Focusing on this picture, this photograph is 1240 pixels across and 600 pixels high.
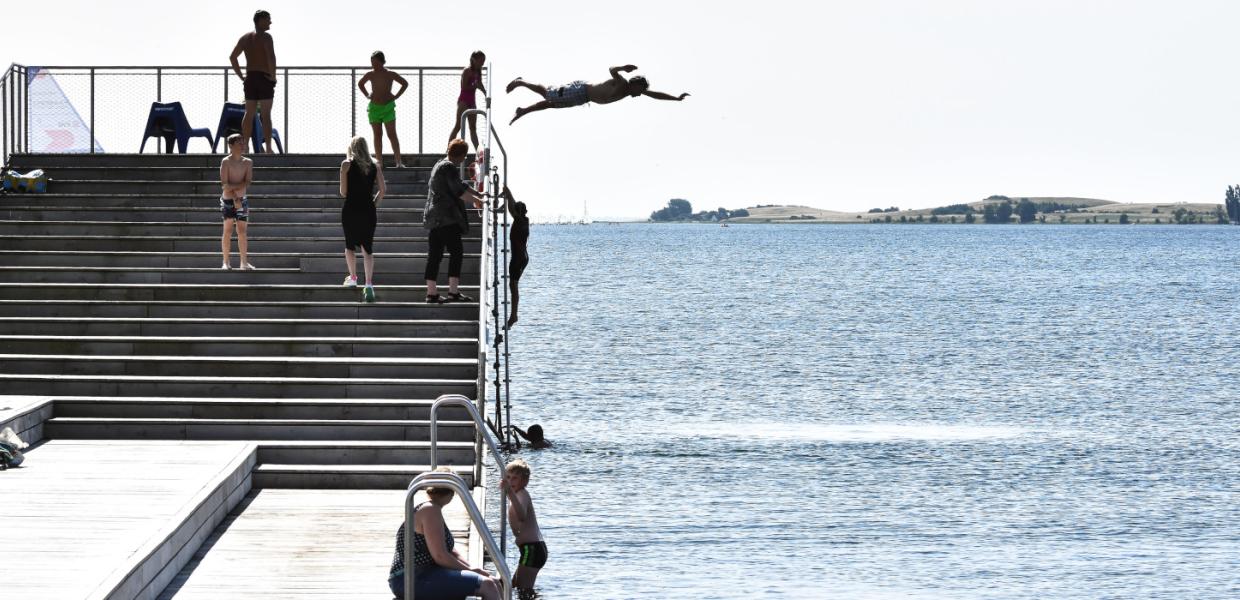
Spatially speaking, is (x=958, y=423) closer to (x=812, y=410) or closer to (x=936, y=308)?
(x=812, y=410)

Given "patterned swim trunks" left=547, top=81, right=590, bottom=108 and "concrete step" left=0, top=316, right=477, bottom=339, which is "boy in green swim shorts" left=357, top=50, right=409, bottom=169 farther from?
"concrete step" left=0, top=316, right=477, bottom=339

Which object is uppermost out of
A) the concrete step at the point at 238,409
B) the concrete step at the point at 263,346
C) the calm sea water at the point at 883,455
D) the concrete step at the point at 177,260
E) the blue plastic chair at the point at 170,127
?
the blue plastic chair at the point at 170,127

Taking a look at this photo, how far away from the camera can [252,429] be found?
43.5ft

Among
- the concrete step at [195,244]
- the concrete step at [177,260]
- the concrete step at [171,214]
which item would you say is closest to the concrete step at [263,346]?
the concrete step at [177,260]

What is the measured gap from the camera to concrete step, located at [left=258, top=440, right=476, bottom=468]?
1282 cm

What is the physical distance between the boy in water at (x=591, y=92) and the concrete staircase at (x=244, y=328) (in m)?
1.85

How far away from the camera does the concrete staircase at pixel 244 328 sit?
13242mm

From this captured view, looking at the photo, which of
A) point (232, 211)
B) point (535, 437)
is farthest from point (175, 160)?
point (535, 437)

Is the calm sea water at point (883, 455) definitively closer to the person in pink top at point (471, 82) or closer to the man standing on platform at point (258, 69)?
the person in pink top at point (471, 82)

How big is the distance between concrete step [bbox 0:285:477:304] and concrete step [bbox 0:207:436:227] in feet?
7.46

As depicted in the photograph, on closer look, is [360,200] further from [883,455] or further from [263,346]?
[883,455]

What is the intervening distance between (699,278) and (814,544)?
104 meters

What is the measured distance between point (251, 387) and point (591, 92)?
5.14m

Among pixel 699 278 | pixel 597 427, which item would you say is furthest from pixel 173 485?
pixel 699 278
